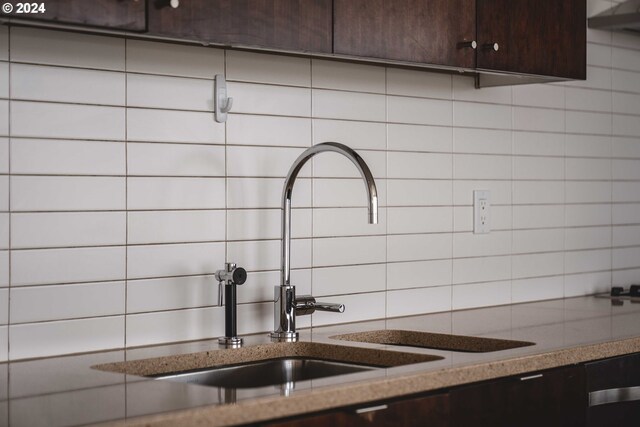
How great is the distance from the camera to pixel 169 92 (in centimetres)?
241

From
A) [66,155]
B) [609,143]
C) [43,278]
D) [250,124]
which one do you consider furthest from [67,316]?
[609,143]

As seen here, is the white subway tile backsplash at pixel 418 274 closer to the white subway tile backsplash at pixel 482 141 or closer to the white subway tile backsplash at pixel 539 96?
the white subway tile backsplash at pixel 482 141

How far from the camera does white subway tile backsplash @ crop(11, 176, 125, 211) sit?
2152 mm

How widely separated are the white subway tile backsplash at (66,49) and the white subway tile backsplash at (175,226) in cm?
37

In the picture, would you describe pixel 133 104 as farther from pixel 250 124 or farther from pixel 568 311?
pixel 568 311

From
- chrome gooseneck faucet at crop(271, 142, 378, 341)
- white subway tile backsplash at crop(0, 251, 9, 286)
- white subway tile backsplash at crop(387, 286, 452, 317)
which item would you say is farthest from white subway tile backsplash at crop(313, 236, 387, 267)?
white subway tile backsplash at crop(0, 251, 9, 286)

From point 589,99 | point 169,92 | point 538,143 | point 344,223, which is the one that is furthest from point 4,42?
point 589,99

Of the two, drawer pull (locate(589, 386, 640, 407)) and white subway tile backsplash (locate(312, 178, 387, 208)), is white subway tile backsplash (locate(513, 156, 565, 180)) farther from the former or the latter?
drawer pull (locate(589, 386, 640, 407))

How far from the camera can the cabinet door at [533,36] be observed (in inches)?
108

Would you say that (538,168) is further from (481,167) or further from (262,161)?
(262,161)

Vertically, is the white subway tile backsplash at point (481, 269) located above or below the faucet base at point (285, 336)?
above

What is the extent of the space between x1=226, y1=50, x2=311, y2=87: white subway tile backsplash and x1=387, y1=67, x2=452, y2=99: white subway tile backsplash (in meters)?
0.34

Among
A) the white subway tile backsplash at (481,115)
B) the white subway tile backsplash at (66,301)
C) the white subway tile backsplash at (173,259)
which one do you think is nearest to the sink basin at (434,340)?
the white subway tile backsplash at (173,259)

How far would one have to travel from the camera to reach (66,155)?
2221 mm
